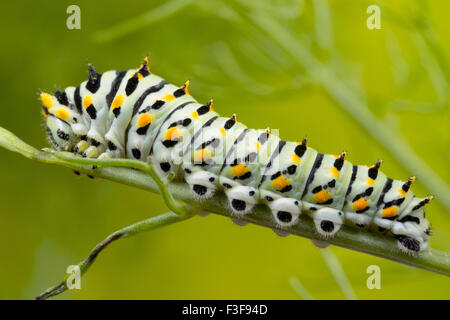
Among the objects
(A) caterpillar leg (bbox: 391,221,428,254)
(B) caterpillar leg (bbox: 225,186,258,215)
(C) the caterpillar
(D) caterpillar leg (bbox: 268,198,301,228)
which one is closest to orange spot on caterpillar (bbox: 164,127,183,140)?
(C) the caterpillar

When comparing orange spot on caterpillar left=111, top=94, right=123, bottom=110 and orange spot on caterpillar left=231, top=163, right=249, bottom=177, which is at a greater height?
orange spot on caterpillar left=111, top=94, right=123, bottom=110

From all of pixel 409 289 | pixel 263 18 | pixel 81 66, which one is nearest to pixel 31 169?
pixel 81 66

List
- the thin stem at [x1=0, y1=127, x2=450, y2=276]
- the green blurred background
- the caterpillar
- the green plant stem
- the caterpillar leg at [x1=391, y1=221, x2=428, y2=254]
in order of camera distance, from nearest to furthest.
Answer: the thin stem at [x1=0, y1=127, x2=450, y2=276]
the caterpillar leg at [x1=391, y1=221, x2=428, y2=254]
the caterpillar
the green plant stem
the green blurred background

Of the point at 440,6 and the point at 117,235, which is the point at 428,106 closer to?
the point at 117,235

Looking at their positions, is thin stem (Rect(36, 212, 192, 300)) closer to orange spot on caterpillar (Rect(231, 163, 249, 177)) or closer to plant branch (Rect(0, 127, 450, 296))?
plant branch (Rect(0, 127, 450, 296))

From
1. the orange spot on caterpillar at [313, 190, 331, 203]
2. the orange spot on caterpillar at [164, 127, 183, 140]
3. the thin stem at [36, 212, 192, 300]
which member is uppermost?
the orange spot on caterpillar at [164, 127, 183, 140]

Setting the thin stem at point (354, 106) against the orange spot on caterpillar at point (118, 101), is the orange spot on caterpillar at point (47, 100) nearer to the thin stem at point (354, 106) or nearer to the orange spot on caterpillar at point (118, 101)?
the orange spot on caterpillar at point (118, 101)

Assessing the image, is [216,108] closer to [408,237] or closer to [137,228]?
[408,237]

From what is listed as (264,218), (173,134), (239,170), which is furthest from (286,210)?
(173,134)
